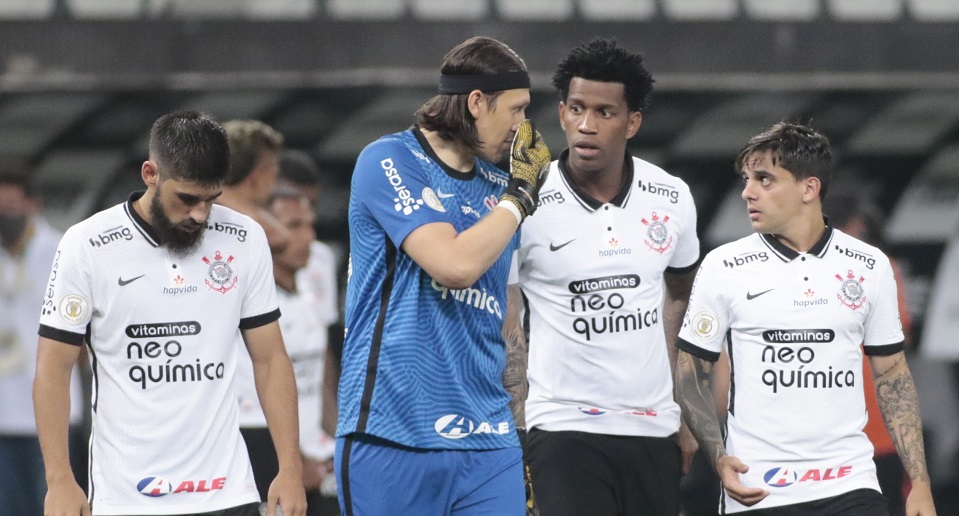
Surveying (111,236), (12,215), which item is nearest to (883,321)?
(111,236)

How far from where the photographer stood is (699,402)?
20.0ft

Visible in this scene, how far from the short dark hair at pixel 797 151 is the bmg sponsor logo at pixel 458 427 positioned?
165cm

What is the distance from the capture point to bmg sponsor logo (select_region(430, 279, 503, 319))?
17.0 ft

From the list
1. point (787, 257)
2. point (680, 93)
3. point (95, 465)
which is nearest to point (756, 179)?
point (787, 257)

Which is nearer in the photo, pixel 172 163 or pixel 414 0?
pixel 172 163

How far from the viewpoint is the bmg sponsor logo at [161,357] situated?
5.22 meters

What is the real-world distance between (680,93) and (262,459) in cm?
507

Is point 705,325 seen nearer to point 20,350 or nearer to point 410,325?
point 410,325

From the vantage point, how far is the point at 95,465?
5266 mm

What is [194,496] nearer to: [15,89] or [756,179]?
[756,179]

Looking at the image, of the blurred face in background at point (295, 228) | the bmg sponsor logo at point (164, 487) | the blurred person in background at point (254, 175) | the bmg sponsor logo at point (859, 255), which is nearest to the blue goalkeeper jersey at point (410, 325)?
the bmg sponsor logo at point (164, 487)

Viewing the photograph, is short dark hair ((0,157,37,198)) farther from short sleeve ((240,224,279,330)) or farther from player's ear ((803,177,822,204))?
player's ear ((803,177,822,204))

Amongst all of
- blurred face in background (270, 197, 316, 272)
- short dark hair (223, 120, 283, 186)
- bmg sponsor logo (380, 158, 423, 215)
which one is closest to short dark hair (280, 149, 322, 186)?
blurred face in background (270, 197, 316, 272)

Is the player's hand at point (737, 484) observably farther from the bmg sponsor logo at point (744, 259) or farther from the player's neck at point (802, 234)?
the player's neck at point (802, 234)
